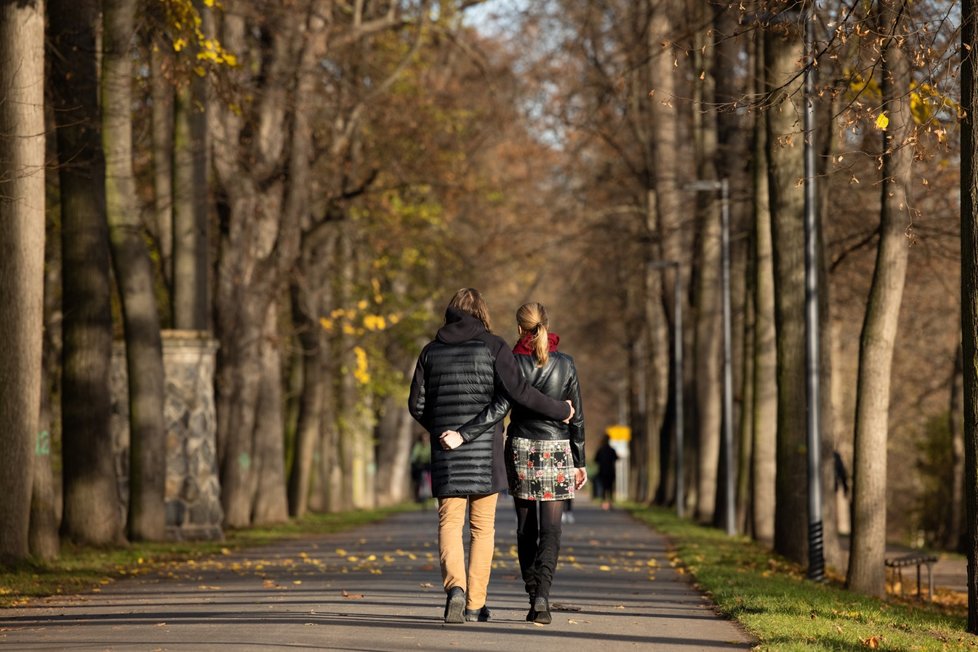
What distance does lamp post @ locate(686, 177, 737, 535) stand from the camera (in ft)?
90.6

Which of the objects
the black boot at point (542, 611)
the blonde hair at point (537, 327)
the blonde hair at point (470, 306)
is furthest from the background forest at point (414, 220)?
the black boot at point (542, 611)

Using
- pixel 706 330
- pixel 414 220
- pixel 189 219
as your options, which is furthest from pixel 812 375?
pixel 414 220

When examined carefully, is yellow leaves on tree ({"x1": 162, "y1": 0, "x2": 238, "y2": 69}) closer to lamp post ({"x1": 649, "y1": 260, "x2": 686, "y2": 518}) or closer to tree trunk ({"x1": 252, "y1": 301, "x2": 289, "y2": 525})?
Result: tree trunk ({"x1": 252, "y1": 301, "x2": 289, "y2": 525})

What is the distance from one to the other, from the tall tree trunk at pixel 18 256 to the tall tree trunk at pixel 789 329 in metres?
8.10

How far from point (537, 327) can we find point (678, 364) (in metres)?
28.4

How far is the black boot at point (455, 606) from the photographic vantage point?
35.4ft

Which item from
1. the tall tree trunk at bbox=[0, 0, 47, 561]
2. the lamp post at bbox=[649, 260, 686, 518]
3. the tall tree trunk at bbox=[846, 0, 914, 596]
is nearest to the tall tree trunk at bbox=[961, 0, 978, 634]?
the tall tree trunk at bbox=[846, 0, 914, 596]

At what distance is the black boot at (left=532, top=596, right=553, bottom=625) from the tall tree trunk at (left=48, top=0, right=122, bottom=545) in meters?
9.15

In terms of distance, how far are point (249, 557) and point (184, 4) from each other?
6.02 metres

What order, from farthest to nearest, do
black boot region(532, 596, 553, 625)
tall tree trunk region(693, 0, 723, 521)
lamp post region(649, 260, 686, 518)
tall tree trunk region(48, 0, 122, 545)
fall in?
lamp post region(649, 260, 686, 518)
tall tree trunk region(693, 0, 723, 521)
tall tree trunk region(48, 0, 122, 545)
black boot region(532, 596, 553, 625)

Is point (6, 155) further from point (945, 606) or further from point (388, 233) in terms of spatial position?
point (388, 233)

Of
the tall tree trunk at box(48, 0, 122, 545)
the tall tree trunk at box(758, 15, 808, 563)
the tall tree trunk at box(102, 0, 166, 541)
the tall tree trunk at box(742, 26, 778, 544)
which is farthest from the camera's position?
the tall tree trunk at box(742, 26, 778, 544)

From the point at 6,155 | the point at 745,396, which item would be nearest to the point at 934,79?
the point at 6,155

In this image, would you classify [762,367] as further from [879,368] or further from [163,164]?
[163,164]
